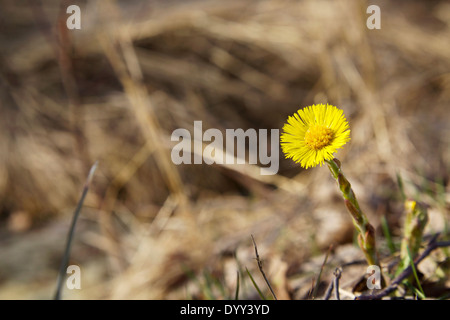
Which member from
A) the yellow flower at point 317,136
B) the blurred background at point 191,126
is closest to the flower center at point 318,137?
the yellow flower at point 317,136

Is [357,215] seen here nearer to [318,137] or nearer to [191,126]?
[318,137]

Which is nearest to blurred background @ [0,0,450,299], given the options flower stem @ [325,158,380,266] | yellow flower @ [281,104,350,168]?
flower stem @ [325,158,380,266]

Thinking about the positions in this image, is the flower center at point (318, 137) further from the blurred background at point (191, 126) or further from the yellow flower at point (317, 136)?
the blurred background at point (191, 126)

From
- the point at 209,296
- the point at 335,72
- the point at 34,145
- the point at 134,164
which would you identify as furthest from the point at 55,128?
the point at 209,296

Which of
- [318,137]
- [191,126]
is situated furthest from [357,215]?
[191,126]

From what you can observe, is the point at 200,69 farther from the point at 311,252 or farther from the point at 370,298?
the point at 370,298
